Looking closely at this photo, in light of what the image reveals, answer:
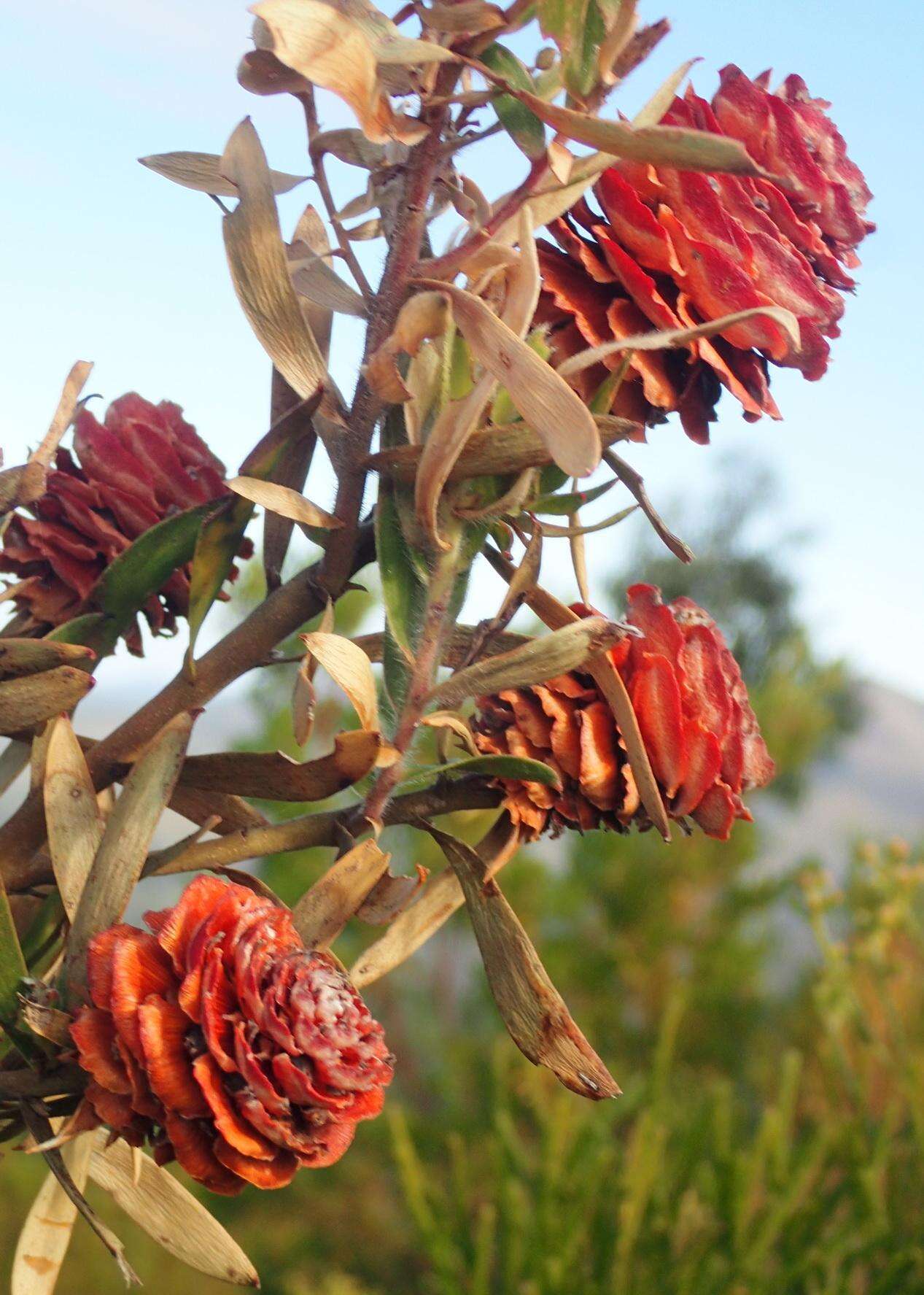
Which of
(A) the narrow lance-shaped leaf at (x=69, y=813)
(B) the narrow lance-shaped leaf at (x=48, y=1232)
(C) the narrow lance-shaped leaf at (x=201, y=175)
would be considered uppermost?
(C) the narrow lance-shaped leaf at (x=201, y=175)

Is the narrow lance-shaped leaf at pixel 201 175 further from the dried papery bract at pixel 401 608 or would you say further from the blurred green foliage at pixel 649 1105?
the blurred green foliage at pixel 649 1105

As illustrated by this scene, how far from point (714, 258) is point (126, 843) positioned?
4.8 inches

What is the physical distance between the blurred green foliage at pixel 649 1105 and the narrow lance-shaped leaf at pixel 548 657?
72 cm

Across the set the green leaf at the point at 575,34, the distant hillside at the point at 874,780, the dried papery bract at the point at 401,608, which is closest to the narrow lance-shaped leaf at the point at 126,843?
the dried papery bract at the point at 401,608

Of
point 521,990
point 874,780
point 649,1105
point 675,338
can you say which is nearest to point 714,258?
point 675,338

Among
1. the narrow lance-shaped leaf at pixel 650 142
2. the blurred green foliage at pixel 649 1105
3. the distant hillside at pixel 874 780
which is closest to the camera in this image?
the narrow lance-shaped leaf at pixel 650 142

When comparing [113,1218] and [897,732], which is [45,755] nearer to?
[113,1218]

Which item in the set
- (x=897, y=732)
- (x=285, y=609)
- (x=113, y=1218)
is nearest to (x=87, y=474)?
(x=285, y=609)

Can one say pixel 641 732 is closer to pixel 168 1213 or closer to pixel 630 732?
pixel 630 732

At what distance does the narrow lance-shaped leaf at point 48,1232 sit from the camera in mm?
181

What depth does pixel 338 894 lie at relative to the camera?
0.18 m

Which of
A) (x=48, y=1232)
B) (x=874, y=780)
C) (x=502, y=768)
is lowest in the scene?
(x=48, y=1232)

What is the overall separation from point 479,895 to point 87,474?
0.11 metres

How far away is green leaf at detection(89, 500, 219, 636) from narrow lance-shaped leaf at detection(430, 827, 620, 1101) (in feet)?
0.22
